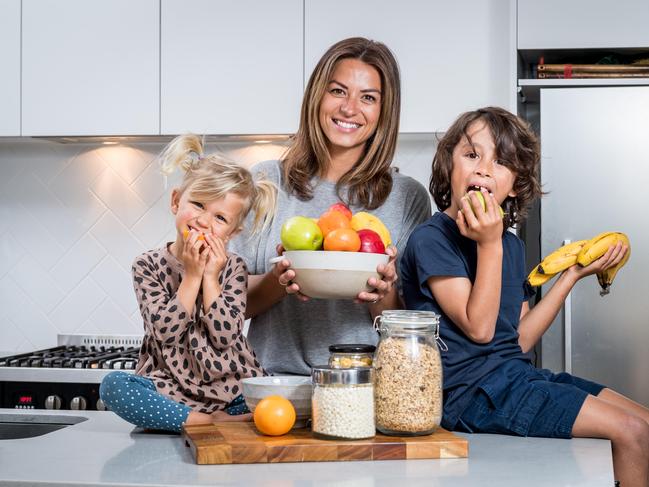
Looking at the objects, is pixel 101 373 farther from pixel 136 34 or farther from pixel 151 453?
pixel 151 453

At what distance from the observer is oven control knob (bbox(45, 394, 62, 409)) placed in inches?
107

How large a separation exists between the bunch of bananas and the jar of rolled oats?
1.78 feet

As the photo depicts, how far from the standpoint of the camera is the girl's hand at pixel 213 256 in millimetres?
1544

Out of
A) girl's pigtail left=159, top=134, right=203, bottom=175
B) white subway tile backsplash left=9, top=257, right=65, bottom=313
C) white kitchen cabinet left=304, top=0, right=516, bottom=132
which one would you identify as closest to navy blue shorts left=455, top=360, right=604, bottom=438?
girl's pigtail left=159, top=134, right=203, bottom=175

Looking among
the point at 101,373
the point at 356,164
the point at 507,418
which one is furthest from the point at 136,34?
the point at 507,418

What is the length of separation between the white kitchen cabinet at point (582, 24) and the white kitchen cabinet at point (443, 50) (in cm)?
9

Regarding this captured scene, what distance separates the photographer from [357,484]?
1087mm

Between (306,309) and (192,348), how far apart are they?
387 millimetres

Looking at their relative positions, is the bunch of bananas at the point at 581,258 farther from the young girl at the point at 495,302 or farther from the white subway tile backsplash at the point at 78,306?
the white subway tile backsplash at the point at 78,306

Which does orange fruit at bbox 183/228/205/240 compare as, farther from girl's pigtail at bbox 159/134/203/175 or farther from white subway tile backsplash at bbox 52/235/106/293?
white subway tile backsplash at bbox 52/235/106/293

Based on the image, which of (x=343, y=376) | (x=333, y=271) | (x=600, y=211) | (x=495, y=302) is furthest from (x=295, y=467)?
(x=600, y=211)

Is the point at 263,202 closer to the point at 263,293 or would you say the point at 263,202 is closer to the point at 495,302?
the point at 263,293

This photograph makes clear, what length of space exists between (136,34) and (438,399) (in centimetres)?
215

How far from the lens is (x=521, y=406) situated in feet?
4.68
